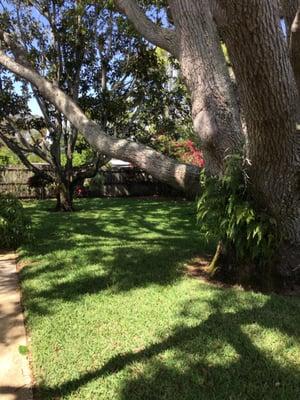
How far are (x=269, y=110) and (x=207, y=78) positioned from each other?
3.75 ft

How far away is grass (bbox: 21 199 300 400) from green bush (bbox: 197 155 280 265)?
503mm

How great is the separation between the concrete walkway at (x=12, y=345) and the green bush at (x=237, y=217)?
2.22 meters

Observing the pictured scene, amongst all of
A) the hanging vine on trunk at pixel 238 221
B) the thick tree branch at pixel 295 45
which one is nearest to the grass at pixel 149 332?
the hanging vine on trunk at pixel 238 221

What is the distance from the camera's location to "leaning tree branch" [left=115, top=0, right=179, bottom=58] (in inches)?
188

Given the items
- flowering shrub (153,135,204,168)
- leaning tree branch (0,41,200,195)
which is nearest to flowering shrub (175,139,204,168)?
flowering shrub (153,135,204,168)

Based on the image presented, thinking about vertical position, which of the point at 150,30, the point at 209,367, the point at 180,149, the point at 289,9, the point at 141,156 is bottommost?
the point at 209,367

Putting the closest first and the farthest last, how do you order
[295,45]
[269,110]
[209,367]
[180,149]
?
[209,367] < [269,110] < [295,45] < [180,149]

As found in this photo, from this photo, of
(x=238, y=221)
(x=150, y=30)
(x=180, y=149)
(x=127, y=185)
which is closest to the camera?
(x=238, y=221)

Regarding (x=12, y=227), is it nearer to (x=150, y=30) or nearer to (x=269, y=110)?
(x=150, y=30)

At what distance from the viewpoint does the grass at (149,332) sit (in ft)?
8.84

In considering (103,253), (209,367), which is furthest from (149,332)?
(103,253)

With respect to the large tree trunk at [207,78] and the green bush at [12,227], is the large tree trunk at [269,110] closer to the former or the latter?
the large tree trunk at [207,78]

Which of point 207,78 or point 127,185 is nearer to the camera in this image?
point 207,78

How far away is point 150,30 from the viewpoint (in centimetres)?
502
